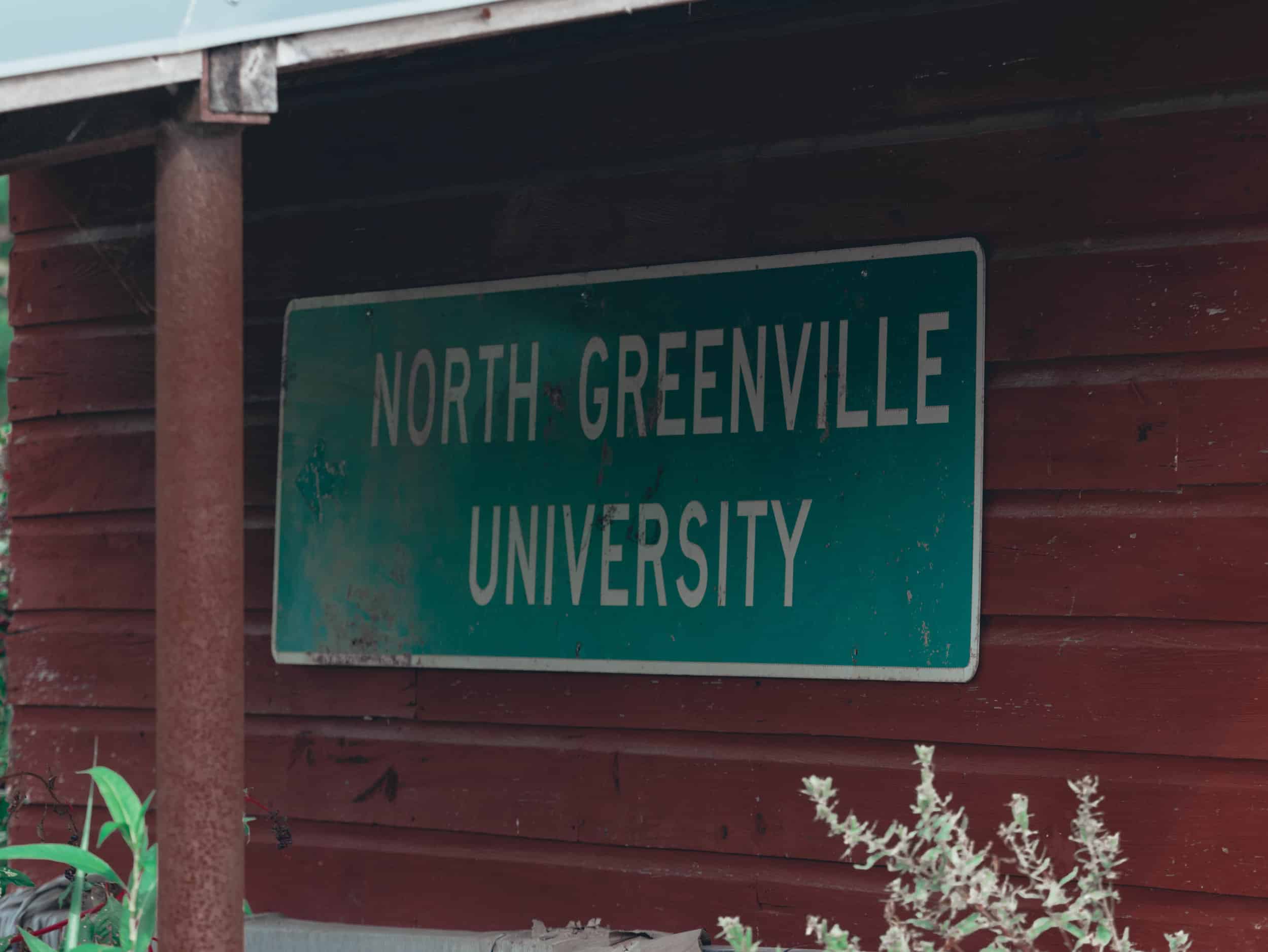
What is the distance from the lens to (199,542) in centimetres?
225

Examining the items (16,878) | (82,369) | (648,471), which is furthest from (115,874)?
(82,369)

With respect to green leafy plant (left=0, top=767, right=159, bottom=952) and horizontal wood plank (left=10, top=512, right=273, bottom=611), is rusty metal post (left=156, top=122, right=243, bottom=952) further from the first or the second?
horizontal wood plank (left=10, top=512, right=273, bottom=611)

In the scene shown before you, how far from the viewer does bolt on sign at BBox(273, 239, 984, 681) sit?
10.4 ft

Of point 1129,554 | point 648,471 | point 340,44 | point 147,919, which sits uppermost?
point 340,44

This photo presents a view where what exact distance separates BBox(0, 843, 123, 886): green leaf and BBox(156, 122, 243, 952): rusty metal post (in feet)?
0.66

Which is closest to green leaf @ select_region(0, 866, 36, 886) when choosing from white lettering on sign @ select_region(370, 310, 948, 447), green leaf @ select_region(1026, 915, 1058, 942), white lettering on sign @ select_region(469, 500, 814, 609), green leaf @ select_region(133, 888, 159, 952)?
green leaf @ select_region(133, 888, 159, 952)

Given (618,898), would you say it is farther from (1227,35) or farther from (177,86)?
(1227,35)

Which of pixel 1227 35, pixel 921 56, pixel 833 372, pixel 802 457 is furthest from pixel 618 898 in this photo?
pixel 1227 35

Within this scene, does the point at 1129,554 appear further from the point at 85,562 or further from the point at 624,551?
the point at 85,562

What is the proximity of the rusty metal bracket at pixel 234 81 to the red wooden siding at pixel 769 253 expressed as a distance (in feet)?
4.84

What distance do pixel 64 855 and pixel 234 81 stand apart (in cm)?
132

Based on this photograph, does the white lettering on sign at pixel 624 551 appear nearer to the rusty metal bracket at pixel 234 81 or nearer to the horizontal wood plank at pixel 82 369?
the horizontal wood plank at pixel 82 369

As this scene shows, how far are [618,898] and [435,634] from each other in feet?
2.72

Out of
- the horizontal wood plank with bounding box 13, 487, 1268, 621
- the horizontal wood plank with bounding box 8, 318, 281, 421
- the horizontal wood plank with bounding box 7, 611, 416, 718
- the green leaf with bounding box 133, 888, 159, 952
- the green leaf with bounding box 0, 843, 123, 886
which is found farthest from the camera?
the horizontal wood plank with bounding box 8, 318, 281, 421
